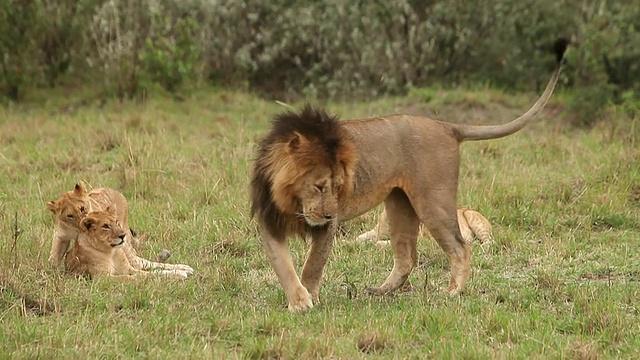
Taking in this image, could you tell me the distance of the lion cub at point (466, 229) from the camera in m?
6.65

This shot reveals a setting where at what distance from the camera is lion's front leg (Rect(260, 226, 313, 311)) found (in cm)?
498

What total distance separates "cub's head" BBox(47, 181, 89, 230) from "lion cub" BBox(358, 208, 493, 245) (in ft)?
5.58

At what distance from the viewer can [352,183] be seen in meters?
5.09

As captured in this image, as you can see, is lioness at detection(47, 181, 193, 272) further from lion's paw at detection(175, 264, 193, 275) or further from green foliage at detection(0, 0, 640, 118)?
green foliage at detection(0, 0, 640, 118)

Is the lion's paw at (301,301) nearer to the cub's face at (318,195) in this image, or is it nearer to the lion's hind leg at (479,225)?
the cub's face at (318,195)

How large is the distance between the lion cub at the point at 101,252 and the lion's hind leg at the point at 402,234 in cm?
110

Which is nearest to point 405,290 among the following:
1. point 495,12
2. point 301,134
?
point 301,134

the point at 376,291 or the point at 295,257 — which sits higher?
the point at 376,291

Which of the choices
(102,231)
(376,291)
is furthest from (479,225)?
(102,231)

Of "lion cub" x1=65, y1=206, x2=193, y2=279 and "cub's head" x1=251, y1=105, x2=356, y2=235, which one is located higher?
"cub's head" x1=251, y1=105, x2=356, y2=235

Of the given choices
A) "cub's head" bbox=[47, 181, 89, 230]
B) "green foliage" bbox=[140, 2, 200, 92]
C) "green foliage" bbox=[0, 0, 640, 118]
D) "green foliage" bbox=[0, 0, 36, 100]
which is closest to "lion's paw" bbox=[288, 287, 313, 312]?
"cub's head" bbox=[47, 181, 89, 230]

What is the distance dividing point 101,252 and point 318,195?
1509 mm

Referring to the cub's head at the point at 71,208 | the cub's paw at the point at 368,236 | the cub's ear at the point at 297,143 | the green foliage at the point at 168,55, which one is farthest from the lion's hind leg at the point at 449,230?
the green foliage at the point at 168,55

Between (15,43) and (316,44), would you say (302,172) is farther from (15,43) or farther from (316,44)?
(316,44)
